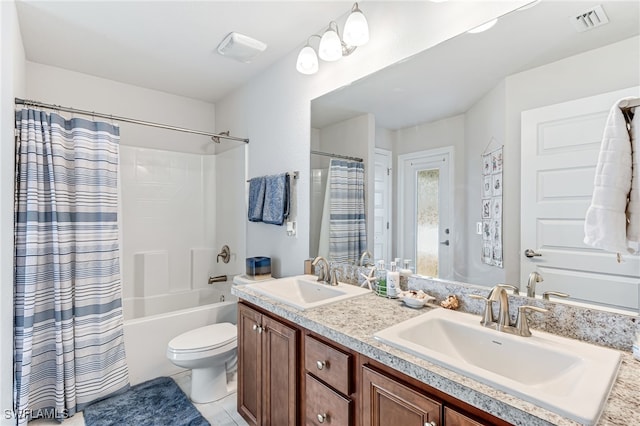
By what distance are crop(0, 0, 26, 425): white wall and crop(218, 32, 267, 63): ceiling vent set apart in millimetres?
1136

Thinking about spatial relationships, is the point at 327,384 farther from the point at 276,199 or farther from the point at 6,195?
the point at 6,195

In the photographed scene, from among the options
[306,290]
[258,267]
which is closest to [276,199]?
[258,267]

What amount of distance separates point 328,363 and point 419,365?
16.7 inches

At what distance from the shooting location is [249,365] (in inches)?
65.9

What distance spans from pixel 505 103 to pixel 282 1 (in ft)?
4.40

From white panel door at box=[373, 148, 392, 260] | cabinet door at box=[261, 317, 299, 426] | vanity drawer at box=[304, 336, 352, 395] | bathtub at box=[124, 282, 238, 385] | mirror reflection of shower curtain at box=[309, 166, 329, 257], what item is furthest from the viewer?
bathtub at box=[124, 282, 238, 385]

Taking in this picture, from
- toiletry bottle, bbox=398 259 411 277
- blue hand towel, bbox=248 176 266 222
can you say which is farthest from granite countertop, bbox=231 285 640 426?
blue hand towel, bbox=248 176 266 222

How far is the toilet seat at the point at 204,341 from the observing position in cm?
193

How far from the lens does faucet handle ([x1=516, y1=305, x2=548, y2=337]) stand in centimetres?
102

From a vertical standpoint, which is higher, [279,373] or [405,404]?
[405,404]

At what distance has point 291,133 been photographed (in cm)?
231

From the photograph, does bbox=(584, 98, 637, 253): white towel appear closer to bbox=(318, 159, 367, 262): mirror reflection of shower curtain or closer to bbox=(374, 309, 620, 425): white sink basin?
bbox=(374, 309, 620, 425): white sink basin

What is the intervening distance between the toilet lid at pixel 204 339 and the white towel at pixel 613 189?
6.58ft

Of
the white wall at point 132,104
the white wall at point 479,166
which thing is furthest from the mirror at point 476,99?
the white wall at point 132,104
